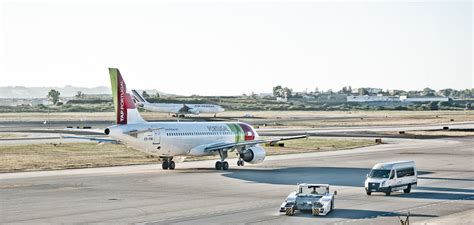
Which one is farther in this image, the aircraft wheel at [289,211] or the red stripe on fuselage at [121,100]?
the red stripe on fuselage at [121,100]

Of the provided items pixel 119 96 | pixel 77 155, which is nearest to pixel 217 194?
pixel 119 96

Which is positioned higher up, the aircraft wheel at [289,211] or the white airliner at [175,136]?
the white airliner at [175,136]

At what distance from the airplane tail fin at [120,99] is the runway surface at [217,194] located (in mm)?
4648

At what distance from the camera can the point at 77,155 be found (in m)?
81.4

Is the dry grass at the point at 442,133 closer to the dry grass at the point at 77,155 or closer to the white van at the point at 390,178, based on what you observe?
the dry grass at the point at 77,155

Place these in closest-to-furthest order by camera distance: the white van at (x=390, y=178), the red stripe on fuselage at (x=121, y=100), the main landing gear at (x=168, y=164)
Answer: the white van at (x=390, y=178) → the red stripe on fuselage at (x=121, y=100) → the main landing gear at (x=168, y=164)

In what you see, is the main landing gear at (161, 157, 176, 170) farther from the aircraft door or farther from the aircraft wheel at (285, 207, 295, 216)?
the aircraft wheel at (285, 207, 295, 216)

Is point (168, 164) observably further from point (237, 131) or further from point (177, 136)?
point (237, 131)

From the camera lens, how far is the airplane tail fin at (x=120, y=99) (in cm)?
6347

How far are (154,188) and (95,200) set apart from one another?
7.26 m

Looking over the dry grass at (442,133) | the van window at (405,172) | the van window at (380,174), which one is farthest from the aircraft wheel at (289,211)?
the dry grass at (442,133)

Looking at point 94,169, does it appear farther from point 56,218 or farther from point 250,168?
point 56,218

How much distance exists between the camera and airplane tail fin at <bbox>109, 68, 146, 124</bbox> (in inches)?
2499

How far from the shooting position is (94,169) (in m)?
70.2
